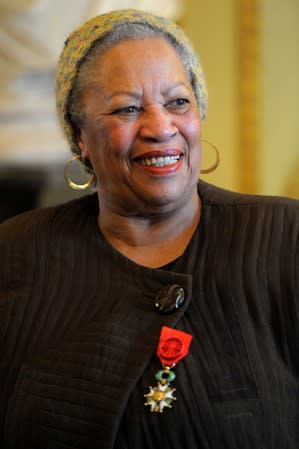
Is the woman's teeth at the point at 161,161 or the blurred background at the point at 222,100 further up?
the blurred background at the point at 222,100

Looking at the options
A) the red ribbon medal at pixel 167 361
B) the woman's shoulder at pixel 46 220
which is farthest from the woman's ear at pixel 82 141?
the red ribbon medal at pixel 167 361

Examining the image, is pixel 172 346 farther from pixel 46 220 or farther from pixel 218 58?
pixel 218 58

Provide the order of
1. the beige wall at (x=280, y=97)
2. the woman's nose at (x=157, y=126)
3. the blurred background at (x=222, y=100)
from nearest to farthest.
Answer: the woman's nose at (x=157, y=126) → the blurred background at (x=222, y=100) → the beige wall at (x=280, y=97)

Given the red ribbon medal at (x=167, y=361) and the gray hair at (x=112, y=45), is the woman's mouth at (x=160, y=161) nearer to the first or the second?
the gray hair at (x=112, y=45)

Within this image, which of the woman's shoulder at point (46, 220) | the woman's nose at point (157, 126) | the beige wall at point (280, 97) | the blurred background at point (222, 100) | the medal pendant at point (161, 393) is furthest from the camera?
the beige wall at point (280, 97)

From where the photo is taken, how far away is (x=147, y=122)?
5.00 ft

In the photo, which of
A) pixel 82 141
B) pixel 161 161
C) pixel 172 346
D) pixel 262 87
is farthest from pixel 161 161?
pixel 262 87

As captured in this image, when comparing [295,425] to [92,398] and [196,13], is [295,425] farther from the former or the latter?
[196,13]

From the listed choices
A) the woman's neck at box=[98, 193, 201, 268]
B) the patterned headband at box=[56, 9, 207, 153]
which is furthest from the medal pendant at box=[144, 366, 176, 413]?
the patterned headband at box=[56, 9, 207, 153]

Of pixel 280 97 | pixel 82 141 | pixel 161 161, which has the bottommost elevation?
pixel 161 161

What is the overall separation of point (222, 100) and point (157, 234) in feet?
5.16

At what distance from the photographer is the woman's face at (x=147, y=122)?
1.53 meters

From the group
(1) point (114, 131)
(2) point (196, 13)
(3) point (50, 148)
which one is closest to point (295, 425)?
(1) point (114, 131)

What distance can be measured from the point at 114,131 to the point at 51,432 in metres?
0.64
